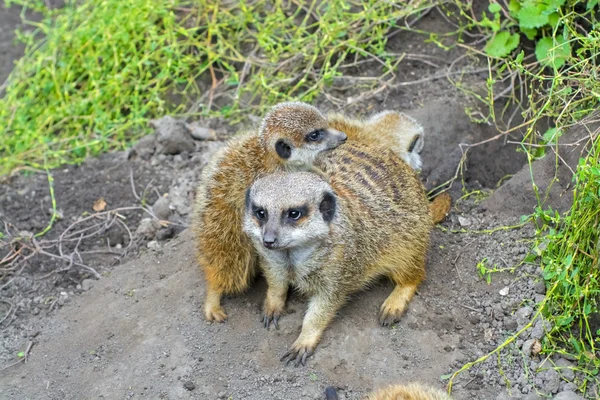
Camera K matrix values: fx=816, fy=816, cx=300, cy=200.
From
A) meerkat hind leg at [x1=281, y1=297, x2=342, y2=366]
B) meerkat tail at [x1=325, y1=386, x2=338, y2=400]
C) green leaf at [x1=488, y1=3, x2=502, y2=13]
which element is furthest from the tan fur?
green leaf at [x1=488, y1=3, x2=502, y2=13]

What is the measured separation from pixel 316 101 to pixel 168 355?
6.48ft

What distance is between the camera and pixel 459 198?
4.13m

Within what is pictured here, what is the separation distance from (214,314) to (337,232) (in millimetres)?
690

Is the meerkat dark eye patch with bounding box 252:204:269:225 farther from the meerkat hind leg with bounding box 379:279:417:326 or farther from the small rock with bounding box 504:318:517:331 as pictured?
the small rock with bounding box 504:318:517:331

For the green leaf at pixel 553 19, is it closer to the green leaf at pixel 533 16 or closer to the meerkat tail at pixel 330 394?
the green leaf at pixel 533 16

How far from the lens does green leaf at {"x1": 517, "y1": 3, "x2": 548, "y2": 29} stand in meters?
4.20

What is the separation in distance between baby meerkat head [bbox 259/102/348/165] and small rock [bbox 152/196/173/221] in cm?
101

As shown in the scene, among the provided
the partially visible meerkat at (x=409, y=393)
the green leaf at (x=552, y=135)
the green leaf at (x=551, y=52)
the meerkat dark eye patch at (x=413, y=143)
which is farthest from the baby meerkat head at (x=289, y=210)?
the green leaf at (x=551, y=52)

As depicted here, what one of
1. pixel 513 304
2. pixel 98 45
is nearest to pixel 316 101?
pixel 98 45

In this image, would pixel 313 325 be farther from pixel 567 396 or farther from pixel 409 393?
pixel 567 396

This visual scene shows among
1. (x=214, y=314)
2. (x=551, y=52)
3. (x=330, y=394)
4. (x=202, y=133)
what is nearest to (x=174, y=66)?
(x=202, y=133)

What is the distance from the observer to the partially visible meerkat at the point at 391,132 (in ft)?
13.4

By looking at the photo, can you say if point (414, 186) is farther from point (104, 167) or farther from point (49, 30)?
point (49, 30)

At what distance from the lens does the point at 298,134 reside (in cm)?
356
